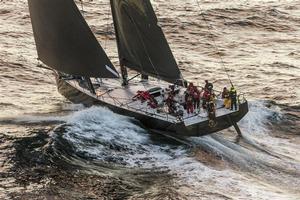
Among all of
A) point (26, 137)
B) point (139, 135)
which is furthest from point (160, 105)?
point (26, 137)

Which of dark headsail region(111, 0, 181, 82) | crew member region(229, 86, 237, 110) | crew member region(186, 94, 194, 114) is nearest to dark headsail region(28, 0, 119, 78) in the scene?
dark headsail region(111, 0, 181, 82)

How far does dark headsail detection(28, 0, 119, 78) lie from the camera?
27.7 m

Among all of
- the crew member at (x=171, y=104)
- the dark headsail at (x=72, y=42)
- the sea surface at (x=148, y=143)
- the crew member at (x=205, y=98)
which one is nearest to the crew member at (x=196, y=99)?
the crew member at (x=205, y=98)

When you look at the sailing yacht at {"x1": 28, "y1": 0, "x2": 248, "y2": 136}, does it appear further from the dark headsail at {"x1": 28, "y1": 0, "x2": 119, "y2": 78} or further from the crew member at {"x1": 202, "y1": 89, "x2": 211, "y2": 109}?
the crew member at {"x1": 202, "y1": 89, "x2": 211, "y2": 109}

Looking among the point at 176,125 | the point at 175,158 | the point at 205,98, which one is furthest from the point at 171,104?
the point at 175,158

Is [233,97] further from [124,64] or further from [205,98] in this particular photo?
[124,64]

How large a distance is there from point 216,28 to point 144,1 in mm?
31710

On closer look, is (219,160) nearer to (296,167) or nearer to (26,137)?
(296,167)

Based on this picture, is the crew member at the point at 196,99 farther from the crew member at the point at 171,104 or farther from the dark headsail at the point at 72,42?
A: the dark headsail at the point at 72,42

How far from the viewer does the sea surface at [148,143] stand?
2244 centimetres

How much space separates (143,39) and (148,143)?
6654 mm

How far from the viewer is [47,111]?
33688 millimetres

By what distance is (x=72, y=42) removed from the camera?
91.6 ft

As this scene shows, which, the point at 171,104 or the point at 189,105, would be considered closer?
the point at 171,104
